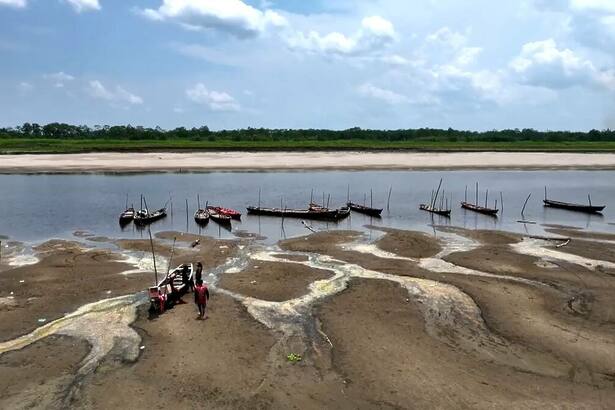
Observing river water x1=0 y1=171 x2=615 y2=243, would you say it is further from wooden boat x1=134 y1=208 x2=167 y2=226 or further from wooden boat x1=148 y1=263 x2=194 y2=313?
wooden boat x1=148 y1=263 x2=194 y2=313

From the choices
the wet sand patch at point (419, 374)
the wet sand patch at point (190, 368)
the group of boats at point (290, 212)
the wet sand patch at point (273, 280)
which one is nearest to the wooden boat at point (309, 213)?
the group of boats at point (290, 212)

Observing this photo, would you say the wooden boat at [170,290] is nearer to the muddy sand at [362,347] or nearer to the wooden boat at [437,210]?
the muddy sand at [362,347]

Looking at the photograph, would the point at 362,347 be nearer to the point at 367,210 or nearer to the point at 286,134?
the point at 367,210

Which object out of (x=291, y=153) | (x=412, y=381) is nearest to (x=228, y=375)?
(x=412, y=381)

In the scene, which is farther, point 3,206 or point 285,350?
point 3,206

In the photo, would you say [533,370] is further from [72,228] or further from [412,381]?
[72,228]
